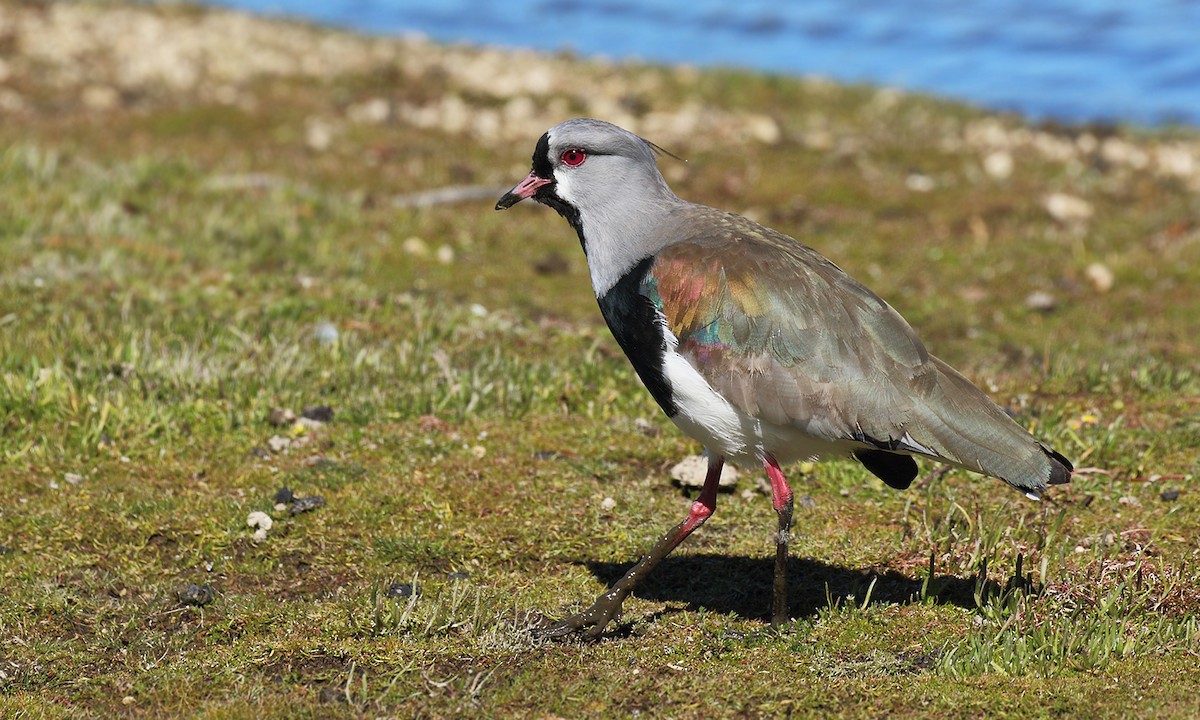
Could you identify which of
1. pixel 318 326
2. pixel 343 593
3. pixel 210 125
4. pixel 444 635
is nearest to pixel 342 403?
pixel 318 326

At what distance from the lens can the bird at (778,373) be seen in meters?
6.20

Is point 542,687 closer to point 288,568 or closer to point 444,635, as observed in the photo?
point 444,635

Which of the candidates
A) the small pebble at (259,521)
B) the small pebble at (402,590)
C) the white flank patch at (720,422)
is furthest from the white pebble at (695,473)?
the small pebble at (259,521)

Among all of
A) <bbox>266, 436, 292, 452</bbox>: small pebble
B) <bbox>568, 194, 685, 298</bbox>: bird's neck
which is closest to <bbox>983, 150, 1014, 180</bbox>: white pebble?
<bbox>568, 194, 685, 298</bbox>: bird's neck

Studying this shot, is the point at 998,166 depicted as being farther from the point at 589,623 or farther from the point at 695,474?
the point at 589,623

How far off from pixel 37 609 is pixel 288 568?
130cm

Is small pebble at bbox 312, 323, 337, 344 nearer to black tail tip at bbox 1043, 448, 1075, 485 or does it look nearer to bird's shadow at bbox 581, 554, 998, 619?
bird's shadow at bbox 581, 554, 998, 619

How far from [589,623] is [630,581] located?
0.30 m

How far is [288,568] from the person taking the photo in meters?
7.30

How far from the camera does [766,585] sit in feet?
23.7

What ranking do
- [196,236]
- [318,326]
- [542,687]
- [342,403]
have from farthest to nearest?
[196,236] < [318,326] < [342,403] < [542,687]

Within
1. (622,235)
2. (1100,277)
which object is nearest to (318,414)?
(622,235)

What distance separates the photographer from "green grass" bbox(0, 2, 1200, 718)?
239 inches

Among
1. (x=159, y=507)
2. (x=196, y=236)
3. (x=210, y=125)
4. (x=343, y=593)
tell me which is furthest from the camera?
(x=210, y=125)
